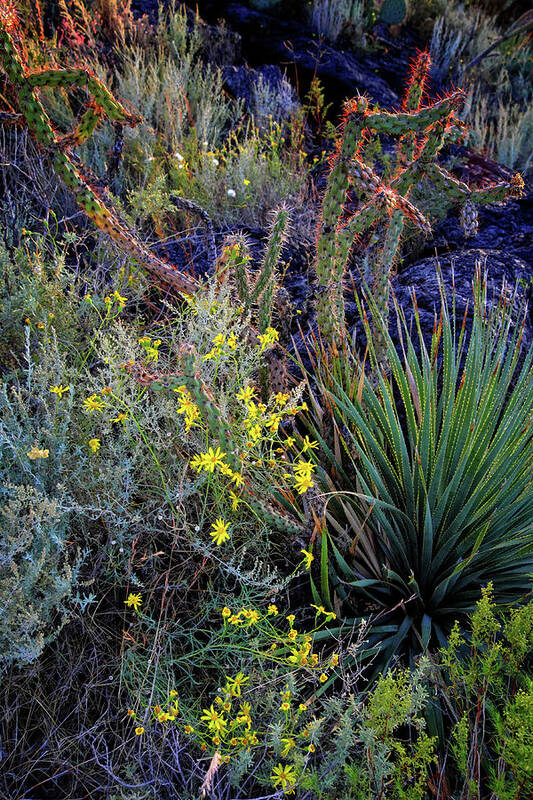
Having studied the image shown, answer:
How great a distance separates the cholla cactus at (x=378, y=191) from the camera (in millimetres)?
2312

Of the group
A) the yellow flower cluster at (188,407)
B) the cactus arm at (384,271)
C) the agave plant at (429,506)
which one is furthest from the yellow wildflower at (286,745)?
the cactus arm at (384,271)

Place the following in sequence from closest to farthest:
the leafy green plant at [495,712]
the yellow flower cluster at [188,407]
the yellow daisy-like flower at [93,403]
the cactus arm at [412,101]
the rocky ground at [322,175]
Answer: the leafy green plant at [495,712]
the yellow flower cluster at [188,407]
the yellow daisy-like flower at [93,403]
the cactus arm at [412,101]
the rocky ground at [322,175]

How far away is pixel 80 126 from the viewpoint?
99.7 inches

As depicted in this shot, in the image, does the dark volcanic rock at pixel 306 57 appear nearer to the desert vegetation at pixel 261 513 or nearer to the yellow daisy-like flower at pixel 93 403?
the desert vegetation at pixel 261 513

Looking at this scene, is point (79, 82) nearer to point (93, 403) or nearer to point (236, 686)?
point (93, 403)

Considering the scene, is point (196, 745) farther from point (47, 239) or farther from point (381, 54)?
point (381, 54)

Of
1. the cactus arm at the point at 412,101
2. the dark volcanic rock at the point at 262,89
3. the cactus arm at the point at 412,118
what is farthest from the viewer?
the dark volcanic rock at the point at 262,89

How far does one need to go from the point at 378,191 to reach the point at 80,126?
4.51 feet

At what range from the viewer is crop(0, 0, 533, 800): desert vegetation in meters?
1.62

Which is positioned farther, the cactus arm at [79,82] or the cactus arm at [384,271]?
the cactus arm at [79,82]

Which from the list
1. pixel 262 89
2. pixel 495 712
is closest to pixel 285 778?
pixel 495 712

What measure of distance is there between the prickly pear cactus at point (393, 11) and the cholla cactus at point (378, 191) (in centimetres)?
672

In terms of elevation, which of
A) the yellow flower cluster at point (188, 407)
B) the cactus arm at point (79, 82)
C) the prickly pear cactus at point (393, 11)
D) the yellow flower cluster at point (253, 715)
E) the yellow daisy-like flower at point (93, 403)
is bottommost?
the yellow flower cluster at point (253, 715)

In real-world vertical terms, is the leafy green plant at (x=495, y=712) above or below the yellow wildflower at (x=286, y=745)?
above
